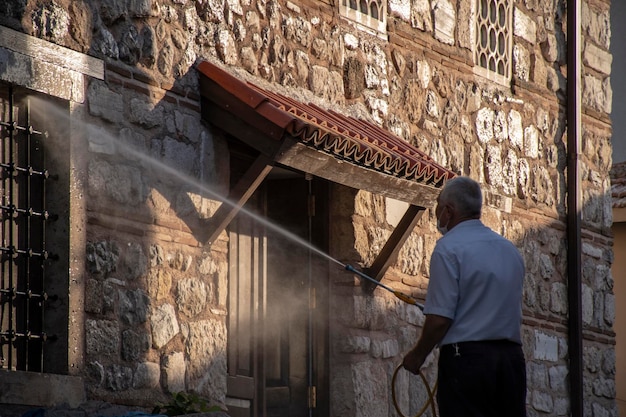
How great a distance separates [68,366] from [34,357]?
0.21 meters

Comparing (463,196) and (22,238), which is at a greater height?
(463,196)

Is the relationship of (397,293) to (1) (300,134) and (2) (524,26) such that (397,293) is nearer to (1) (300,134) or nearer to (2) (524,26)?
(1) (300,134)

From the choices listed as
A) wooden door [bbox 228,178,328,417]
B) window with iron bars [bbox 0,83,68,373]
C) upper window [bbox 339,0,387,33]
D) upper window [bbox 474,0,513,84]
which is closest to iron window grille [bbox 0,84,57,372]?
window with iron bars [bbox 0,83,68,373]

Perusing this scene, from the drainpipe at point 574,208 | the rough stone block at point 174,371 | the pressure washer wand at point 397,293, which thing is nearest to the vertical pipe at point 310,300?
the pressure washer wand at point 397,293

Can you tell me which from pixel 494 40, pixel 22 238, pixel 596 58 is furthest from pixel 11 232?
pixel 596 58

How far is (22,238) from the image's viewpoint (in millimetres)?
6715

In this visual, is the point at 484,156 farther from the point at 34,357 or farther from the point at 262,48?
the point at 34,357

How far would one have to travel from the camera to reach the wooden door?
8.37m

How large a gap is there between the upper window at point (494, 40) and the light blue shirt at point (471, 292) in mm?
5017

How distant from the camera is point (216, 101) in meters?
7.75

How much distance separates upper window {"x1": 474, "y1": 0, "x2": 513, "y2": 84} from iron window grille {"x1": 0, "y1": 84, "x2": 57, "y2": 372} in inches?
198

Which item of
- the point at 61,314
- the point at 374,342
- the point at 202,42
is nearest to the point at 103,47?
the point at 202,42

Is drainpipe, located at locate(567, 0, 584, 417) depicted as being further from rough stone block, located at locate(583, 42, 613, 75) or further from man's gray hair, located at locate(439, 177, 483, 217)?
man's gray hair, located at locate(439, 177, 483, 217)

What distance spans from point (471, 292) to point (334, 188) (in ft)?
10.6
